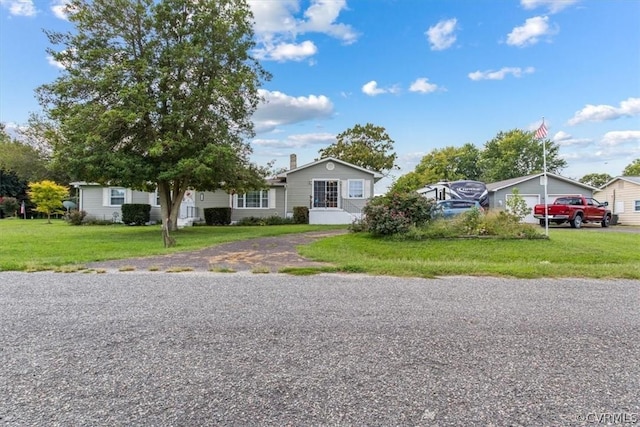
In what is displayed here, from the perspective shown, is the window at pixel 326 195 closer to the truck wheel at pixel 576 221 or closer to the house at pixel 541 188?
the house at pixel 541 188

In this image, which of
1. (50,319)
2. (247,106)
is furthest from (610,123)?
(50,319)

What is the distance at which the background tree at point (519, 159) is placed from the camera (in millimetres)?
49375

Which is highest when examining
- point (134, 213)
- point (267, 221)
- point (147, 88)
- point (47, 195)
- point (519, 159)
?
point (519, 159)

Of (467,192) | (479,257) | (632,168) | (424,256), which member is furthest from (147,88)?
(632,168)

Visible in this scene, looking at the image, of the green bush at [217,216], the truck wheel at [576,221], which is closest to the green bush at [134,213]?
the green bush at [217,216]

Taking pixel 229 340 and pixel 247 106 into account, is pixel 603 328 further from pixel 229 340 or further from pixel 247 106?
pixel 247 106

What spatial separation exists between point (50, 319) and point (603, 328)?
6145 mm

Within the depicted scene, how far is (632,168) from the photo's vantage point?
180 ft

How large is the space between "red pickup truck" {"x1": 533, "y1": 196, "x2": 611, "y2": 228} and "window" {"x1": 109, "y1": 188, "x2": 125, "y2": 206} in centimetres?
2625

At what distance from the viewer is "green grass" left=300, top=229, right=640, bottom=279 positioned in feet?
23.5

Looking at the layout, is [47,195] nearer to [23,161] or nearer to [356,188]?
[23,161]

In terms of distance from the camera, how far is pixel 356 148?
4078 cm

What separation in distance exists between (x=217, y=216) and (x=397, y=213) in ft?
46.6

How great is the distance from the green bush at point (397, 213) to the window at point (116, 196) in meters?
19.0
